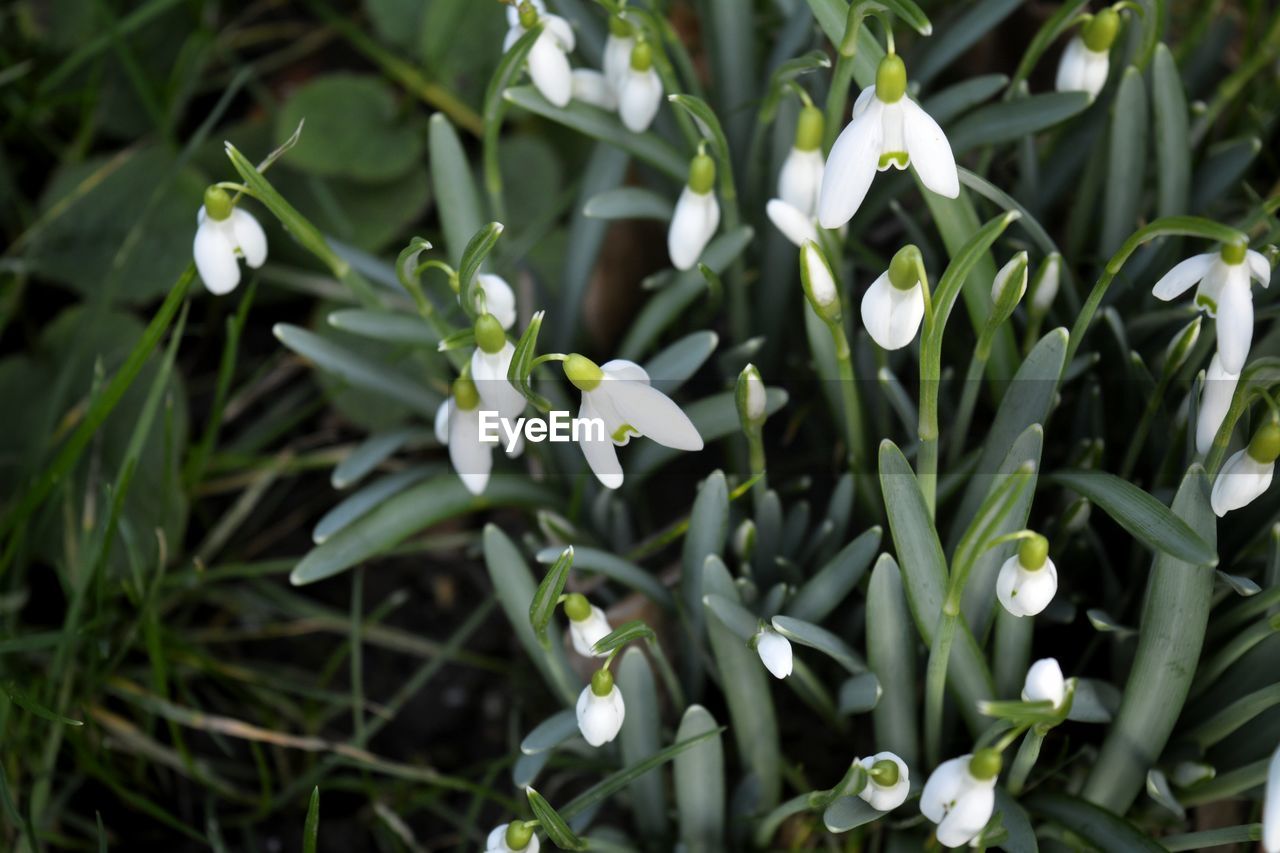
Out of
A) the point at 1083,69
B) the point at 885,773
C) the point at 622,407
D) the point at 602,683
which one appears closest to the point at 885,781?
the point at 885,773

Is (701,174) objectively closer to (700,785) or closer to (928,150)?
(928,150)

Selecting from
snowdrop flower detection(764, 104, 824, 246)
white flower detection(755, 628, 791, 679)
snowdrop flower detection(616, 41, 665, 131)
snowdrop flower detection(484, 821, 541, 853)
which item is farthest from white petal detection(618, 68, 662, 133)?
snowdrop flower detection(484, 821, 541, 853)

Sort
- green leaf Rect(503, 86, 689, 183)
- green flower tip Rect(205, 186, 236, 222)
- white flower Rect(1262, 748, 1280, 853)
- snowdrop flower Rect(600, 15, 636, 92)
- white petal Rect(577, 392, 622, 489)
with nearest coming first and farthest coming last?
white flower Rect(1262, 748, 1280, 853), white petal Rect(577, 392, 622, 489), green flower tip Rect(205, 186, 236, 222), snowdrop flower Rect(600, 15, 636, 92), green leaf Rect(503, 86, 689, 183)

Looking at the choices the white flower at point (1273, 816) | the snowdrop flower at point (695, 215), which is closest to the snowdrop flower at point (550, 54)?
the snowdrop flower at point (695, 215)

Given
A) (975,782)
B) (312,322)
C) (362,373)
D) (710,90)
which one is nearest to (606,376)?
(975,782)

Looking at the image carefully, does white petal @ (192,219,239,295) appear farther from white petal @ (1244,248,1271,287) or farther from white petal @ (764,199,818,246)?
white petal @ (1244,248,1271,287)

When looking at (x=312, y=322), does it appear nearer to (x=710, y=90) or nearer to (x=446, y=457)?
(x=446, y=457)

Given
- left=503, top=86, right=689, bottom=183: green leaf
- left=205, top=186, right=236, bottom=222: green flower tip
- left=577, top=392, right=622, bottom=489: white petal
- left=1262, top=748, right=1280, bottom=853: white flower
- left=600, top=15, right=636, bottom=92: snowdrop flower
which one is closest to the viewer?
left=1262, top=748, right=1280, bottom=853: white flower
